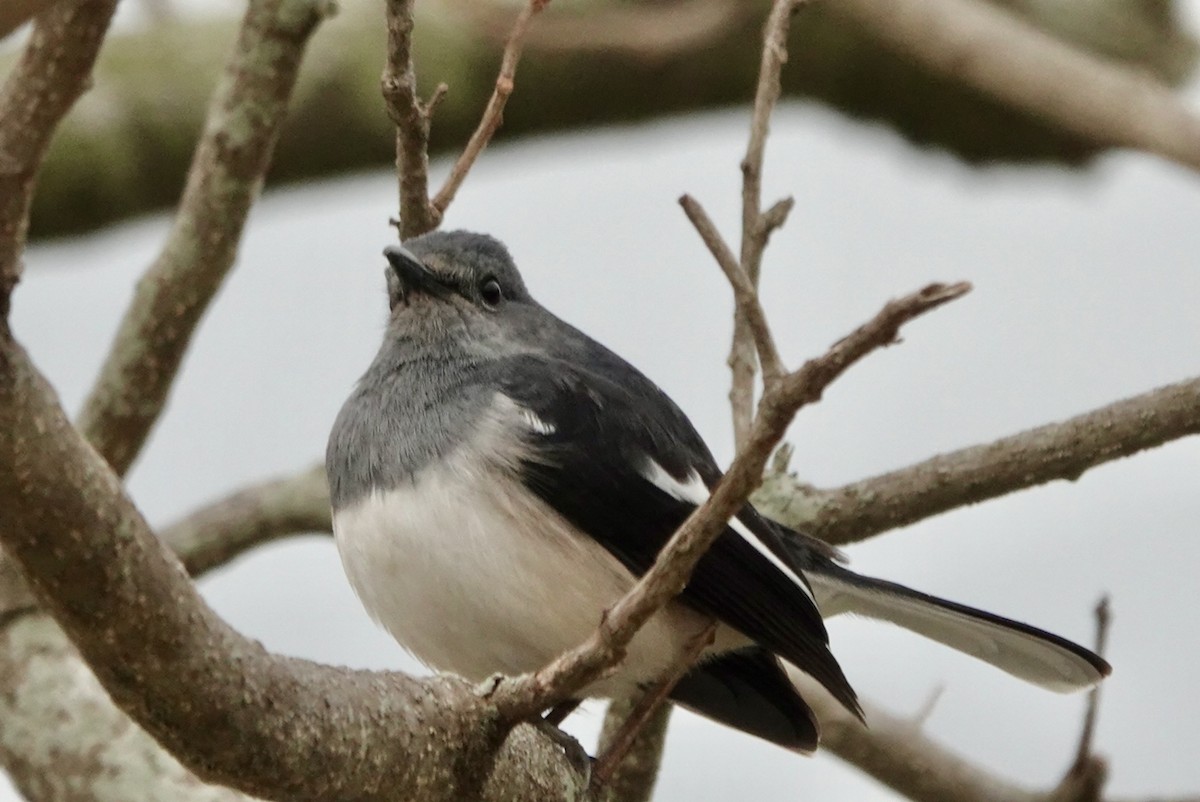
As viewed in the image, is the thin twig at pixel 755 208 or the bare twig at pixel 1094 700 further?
the bare twig at pixel 1094 700

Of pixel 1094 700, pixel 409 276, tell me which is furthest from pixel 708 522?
pixel 1094 700

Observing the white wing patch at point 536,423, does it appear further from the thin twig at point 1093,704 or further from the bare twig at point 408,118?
the thin twig at point 1093,704

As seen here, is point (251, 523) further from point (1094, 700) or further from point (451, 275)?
point (1094, 700)

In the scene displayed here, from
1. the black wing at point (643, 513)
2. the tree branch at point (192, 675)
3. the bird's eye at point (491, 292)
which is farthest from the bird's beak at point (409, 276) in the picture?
the tree branch at point (192, 675)

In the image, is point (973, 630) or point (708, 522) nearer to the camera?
point (708, 522)

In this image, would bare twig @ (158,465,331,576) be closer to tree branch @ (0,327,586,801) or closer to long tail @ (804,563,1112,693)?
long tail @ (804,563,1112,693)

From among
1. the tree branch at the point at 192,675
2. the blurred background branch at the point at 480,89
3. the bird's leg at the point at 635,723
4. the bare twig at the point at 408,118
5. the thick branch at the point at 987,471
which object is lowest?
the tree branch at the point at 192,675

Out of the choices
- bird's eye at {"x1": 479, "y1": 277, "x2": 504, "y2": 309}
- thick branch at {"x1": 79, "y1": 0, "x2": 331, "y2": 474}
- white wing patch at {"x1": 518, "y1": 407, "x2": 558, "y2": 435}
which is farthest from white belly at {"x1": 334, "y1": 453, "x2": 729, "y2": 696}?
thick branch at {"x1": 79, "y1": 0, "x2": 331, "y2": 474}
